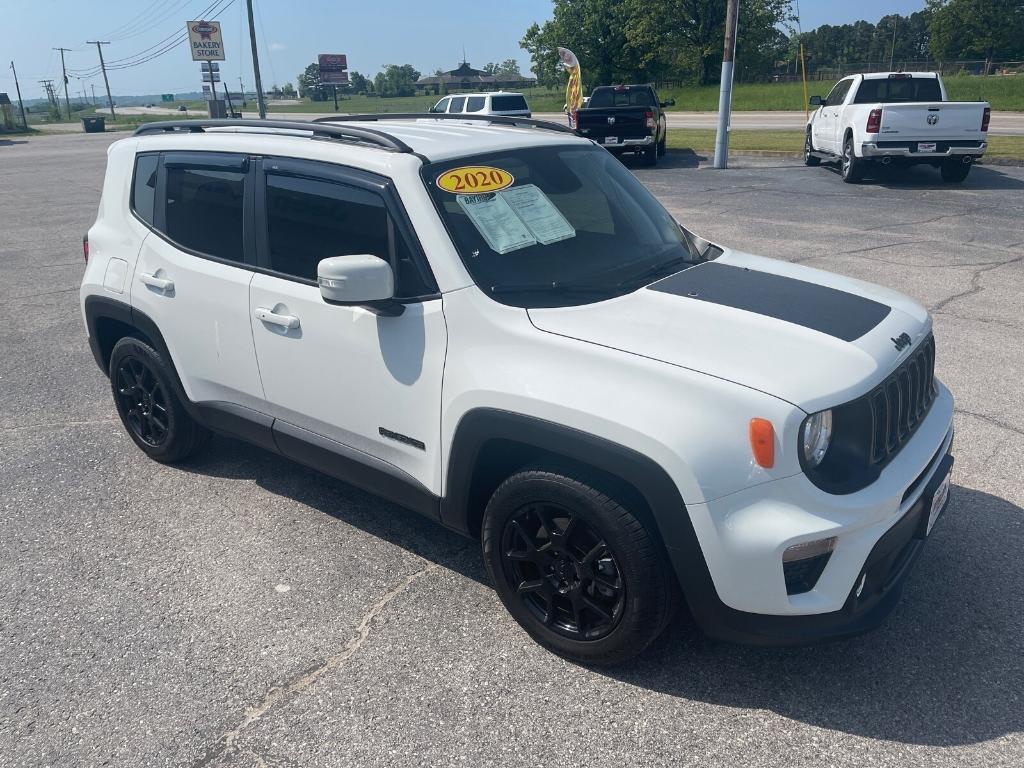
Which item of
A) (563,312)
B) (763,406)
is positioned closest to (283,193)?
(563,312)

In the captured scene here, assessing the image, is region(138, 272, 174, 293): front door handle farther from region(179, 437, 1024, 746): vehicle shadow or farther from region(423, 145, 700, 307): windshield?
region(179, 437, 1024, 746): vehicle shadow

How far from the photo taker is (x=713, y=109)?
4878cm

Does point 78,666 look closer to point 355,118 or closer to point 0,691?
point 0,691

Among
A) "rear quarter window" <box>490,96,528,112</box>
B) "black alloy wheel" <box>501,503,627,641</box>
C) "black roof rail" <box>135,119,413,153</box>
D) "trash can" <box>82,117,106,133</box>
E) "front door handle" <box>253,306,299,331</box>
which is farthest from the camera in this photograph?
"trash can" <box>82,117,106,133</box>

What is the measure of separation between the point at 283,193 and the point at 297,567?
5.46 ft

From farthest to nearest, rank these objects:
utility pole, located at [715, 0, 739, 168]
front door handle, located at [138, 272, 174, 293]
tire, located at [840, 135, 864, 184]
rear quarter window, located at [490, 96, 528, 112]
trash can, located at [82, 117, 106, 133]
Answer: trash can, located at [82, 117, 106, 133], rear quarter window, located at [490, 96, 528, 112], utility pole, located at [715, 0, 739, 168], tire, located at [840, 135, 864, 184], front door handle, located at [138, 272, 174, 293]

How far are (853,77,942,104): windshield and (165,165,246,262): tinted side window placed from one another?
13875 mm

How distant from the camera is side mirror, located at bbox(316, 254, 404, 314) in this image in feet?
9.77

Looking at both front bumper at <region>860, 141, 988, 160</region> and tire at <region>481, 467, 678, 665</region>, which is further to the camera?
front bumper at <region>860, 141, 988, 160</region>

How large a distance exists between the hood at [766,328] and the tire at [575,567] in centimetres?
53

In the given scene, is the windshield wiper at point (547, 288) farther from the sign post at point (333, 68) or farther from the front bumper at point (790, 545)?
the sign post at point (333, 68)

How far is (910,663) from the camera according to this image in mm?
2982

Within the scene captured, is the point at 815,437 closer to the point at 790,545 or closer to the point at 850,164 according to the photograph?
the point at 790,545

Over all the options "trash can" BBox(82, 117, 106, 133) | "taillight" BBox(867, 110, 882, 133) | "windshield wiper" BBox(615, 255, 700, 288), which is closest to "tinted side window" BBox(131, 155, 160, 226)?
"windshield wiper" BBox(615, 255, 700, 288)
